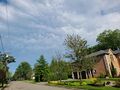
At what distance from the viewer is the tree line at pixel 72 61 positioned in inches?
1497

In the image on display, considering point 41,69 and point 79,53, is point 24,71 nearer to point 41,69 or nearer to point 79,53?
point 41,69

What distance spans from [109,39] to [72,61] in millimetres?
63957

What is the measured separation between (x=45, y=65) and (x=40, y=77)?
4563 mm

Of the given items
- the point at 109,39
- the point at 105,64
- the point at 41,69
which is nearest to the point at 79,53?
the point at 105,64

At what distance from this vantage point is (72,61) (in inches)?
1567

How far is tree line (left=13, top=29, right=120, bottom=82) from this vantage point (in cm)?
3803

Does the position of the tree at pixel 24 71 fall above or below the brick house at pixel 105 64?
above

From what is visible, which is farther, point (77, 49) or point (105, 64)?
point (105, 64)

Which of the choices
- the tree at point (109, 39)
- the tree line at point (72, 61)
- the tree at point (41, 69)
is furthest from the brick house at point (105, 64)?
the tree at point (109, 39)

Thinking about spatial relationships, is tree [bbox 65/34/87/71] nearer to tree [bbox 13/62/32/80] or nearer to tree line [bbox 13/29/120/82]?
tree line [bbox 13/29/120/82]

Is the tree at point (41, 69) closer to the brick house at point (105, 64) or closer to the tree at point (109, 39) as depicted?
the brick house at point (105, 64)

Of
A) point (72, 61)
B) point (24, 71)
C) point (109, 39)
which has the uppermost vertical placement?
point (109, 39)

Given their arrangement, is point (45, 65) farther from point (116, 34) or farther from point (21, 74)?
point (21, 74)

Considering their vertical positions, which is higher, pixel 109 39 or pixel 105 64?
pixel 109 39
